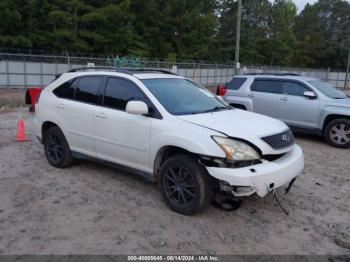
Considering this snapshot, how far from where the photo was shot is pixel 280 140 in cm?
442

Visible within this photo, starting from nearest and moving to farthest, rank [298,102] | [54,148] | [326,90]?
[54,148]
[298,102]
[326,90]

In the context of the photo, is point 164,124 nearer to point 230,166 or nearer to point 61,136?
point 230,166

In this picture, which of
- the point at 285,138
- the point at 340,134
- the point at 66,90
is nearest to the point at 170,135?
the point at 285,138

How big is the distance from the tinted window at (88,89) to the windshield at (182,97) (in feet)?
2.97

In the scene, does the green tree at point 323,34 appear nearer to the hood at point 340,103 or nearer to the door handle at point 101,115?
the hood at point 340,103

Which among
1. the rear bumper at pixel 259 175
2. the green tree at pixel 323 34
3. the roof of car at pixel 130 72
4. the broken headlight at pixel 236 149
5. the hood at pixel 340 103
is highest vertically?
the green tree at pixel 323 34

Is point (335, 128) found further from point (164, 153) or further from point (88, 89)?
point (88, 89)

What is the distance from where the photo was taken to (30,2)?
30141mm

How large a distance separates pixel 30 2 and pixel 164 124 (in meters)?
30.3

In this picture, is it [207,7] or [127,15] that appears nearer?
[127,15]

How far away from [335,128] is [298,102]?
1.07m

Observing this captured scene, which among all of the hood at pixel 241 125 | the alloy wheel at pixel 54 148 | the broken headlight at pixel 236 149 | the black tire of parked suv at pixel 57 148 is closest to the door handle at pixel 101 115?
the black tire of parked suv at pixel 57 148

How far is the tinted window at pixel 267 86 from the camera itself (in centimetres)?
947

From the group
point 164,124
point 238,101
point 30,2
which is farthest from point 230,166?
point 30,2
